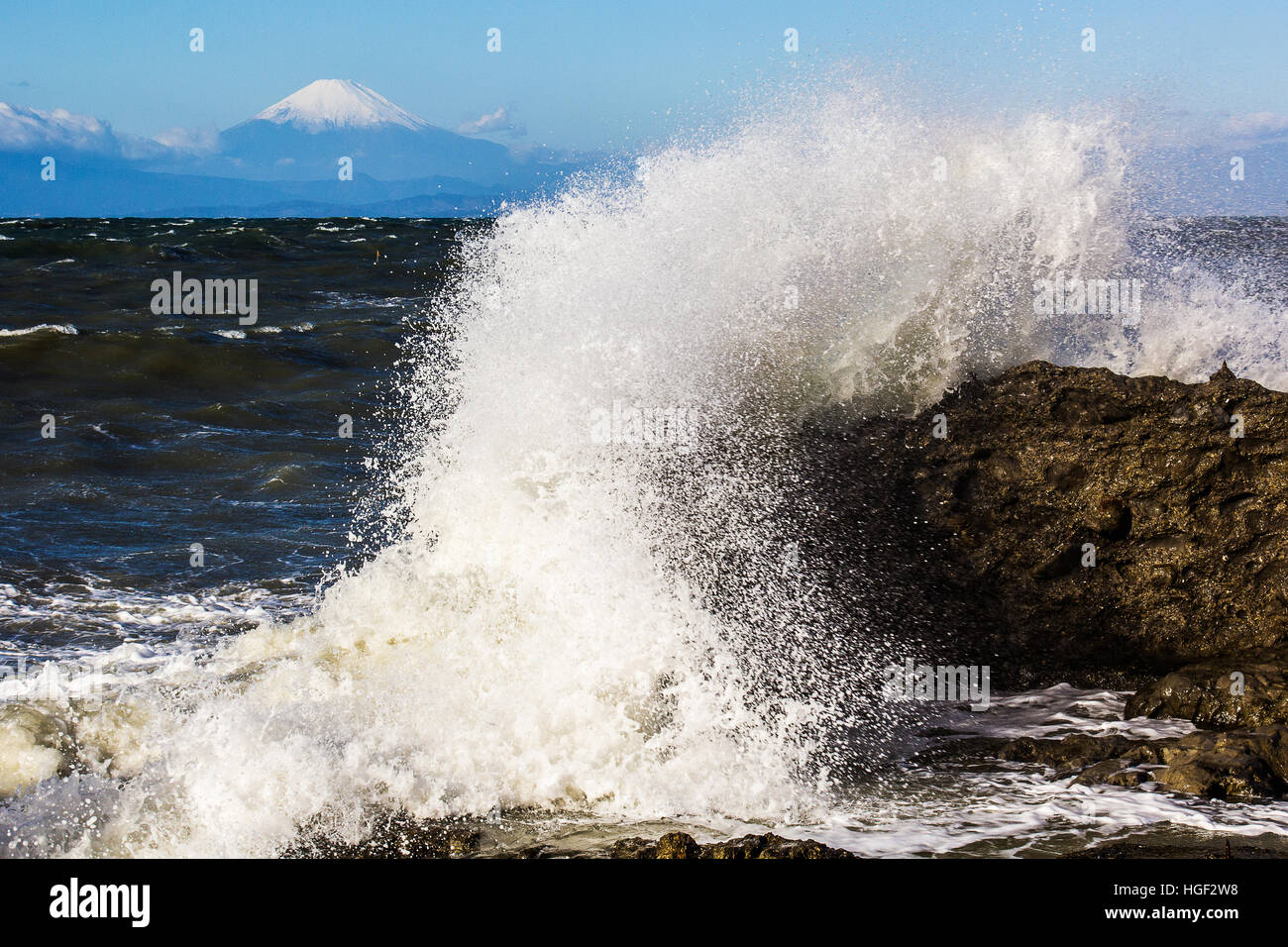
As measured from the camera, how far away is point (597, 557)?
546cm

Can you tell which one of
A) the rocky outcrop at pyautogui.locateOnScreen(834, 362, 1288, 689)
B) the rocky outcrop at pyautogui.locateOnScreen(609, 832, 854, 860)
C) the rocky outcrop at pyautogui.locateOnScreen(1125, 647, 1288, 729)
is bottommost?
the rocky outcrop at pyautogui.locateOnScreen(609, 832, 854, 860)

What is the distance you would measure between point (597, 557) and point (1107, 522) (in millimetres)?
2587

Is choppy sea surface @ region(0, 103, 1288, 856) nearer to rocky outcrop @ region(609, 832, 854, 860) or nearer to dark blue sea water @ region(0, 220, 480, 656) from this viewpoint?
dark blue sea water @ region(0, 220, 480, 656)

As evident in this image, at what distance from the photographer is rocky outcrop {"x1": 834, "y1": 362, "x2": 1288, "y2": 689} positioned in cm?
489

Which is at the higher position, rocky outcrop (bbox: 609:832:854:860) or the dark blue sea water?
the dark blue sea water

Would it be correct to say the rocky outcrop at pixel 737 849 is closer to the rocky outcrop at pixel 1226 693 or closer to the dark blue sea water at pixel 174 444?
the rocky outcrop at pixel 1226 693

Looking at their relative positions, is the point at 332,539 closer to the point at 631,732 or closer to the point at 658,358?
the point at 658,358

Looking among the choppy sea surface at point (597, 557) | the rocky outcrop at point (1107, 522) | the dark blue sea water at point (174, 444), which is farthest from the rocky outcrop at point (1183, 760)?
the dark blue sea water at point (174, 444)

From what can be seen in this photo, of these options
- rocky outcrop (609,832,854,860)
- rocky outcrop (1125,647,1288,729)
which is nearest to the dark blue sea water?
rocky outcrop (609,832,854,860)

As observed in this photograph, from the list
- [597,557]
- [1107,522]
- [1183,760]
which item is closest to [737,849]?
[1183,760]

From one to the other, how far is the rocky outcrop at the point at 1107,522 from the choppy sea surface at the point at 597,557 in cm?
37

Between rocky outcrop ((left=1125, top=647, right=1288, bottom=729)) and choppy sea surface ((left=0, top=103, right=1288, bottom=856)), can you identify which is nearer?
choppy sea surface ((left=0, top=103, right=1288, bottom=856))

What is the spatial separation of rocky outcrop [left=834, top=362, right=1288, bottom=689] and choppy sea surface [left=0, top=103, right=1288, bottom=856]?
1.23 ft

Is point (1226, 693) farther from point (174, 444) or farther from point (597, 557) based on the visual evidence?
point (174, 444)
